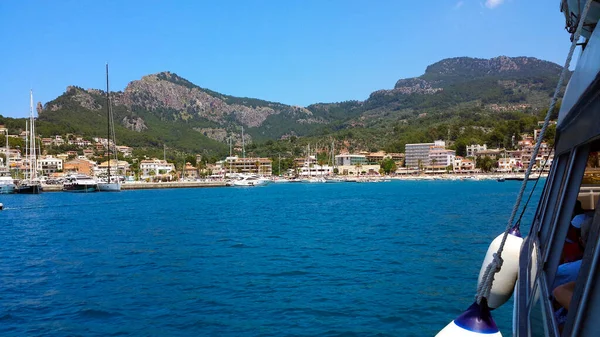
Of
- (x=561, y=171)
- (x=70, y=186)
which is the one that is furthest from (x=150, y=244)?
(x=70, y=186)

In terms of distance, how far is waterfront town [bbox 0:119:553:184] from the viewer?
131 meters

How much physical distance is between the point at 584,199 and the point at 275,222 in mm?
27013

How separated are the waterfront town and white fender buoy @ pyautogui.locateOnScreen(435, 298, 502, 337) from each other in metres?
124

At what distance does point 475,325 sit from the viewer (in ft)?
11.0

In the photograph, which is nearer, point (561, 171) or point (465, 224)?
point (561, 171)

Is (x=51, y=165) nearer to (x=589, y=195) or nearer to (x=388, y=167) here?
(x=388, y=167)

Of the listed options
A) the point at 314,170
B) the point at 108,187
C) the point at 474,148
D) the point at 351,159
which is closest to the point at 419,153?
the point at 474,148

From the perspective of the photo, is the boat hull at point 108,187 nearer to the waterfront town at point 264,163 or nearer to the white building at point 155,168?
the waterfront town at point 264,163

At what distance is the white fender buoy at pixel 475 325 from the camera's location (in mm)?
3324

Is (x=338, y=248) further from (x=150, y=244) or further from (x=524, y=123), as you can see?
(x=524, y=123)

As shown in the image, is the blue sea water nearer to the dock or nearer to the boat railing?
the boat railing

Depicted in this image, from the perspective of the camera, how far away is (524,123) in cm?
14012

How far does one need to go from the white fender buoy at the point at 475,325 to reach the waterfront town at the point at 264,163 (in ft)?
407

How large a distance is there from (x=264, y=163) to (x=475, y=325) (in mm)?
162205
